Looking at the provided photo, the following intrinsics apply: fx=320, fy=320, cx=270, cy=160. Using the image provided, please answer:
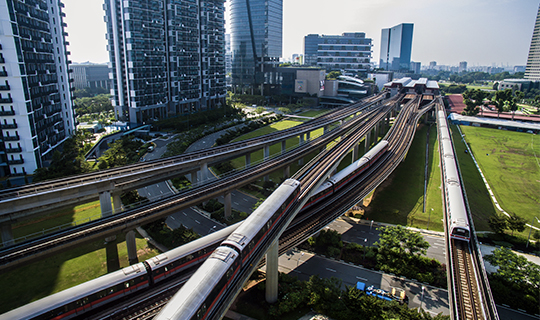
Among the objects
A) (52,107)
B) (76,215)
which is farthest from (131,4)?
(76,215)

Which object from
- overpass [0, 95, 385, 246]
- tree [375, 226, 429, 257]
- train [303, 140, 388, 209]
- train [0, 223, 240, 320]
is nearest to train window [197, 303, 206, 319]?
train [0, 223, 240, 320]

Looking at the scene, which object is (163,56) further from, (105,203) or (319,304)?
(319,304)

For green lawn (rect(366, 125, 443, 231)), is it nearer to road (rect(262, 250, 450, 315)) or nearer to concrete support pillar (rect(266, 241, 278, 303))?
road (rect(262, 250, 450, 315))

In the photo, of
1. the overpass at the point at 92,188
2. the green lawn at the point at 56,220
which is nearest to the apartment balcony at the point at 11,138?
the green lawn at the point at 56,220

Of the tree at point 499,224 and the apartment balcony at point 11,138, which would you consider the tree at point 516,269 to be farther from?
the apartment balcony at point 11,138

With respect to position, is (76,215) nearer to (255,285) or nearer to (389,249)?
(255,285)

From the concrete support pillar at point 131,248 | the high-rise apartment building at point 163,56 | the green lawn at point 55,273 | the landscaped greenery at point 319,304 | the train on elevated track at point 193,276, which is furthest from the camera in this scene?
the high-rise apartment building at point 163,56
